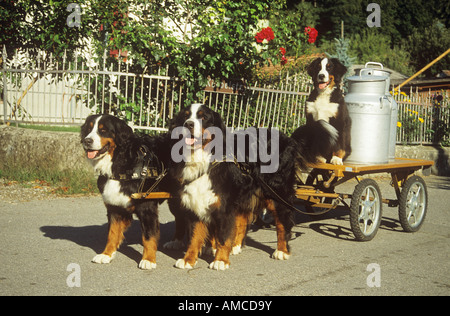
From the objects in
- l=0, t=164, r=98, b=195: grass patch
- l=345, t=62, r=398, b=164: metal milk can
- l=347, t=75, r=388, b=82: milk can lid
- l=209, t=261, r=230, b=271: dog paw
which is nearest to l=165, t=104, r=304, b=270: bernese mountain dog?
l=209, t=261, r=230, b=271: dog paw

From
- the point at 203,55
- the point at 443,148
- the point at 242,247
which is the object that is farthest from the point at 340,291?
the point at 443,148

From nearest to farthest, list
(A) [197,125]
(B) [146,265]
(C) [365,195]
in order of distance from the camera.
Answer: (A) [197,125]
(B) [146,265]
(C) [365,195]

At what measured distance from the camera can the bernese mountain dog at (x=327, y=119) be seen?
5.67 m

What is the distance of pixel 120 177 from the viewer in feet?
15.6

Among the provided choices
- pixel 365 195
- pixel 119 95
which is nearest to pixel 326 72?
pixel 365 195

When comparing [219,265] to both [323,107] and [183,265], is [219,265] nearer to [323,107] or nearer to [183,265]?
[183,265]

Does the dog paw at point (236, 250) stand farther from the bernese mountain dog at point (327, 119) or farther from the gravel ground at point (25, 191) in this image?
the gravel ground at point (25, 191)

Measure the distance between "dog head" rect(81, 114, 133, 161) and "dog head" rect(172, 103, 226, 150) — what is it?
0.57 meters

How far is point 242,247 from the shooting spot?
5676 mm

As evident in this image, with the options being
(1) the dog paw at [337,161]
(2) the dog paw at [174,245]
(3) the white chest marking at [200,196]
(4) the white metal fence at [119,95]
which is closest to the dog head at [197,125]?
(3) the white chest marking at [200,196]

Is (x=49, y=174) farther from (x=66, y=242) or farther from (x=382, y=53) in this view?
(x=382, y=53)

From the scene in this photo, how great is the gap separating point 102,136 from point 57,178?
14.7 feet

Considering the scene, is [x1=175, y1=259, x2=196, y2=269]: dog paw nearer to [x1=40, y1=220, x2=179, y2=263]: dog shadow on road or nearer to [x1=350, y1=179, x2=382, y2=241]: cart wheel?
[x1=40, y1=220, x2=179, y2=263]: dog shadow on road

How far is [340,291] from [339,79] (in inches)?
111
